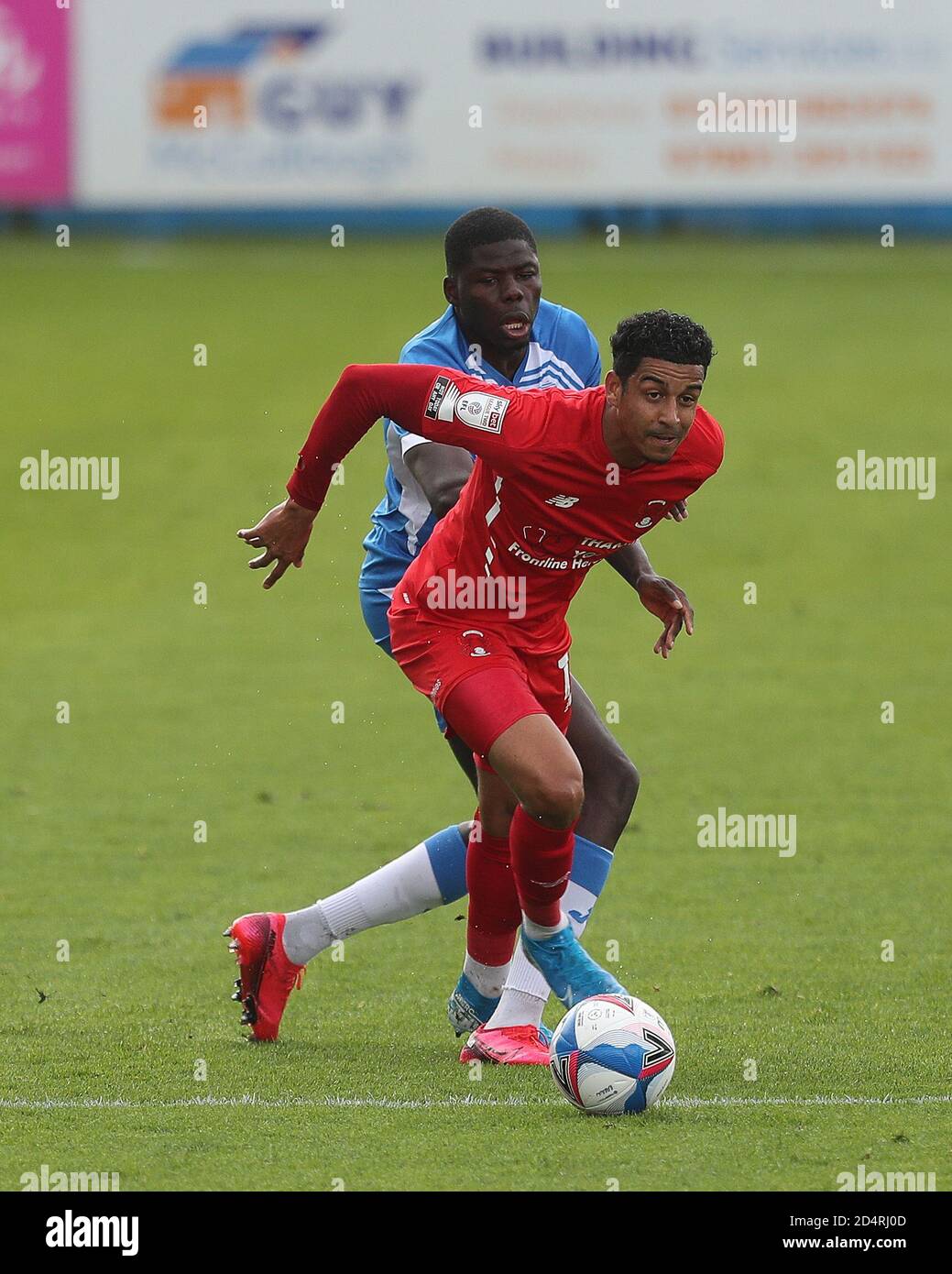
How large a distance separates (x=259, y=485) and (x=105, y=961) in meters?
13.0

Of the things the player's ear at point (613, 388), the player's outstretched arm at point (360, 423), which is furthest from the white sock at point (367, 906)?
the player's ear at point (613, 388)

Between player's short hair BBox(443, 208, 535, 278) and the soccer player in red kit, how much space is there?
0.75m

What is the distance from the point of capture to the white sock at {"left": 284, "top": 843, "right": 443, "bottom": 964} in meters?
6.43

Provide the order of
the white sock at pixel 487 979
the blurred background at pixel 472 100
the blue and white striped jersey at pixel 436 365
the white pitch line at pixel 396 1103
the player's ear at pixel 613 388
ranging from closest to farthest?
the white pitch line at pixel 396 1103, the player's ear at pixel 613 388, the white sock at pixel 487 979, the blue and white striped jersey at pixel 436 365, the blurred background at pixel 472 100

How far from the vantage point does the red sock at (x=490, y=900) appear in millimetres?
6094

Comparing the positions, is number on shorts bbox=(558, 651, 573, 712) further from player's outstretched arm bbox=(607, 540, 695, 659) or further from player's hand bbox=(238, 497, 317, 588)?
player's hand bbox=(238, 497, 317, 588)

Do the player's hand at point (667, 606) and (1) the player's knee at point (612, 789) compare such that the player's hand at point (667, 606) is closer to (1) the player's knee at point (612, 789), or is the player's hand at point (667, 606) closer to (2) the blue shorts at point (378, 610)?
(1) the player's knee at point (612, 789)

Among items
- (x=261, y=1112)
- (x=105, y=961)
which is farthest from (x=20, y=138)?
(x=261, y=1112)

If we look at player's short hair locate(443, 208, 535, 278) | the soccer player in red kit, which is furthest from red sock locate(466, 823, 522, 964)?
player's short hair locate(443, 208, 535, 278)

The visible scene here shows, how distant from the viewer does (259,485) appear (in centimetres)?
1994

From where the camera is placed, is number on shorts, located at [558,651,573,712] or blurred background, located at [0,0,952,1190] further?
blurred background, located at [0,0,952,1190]

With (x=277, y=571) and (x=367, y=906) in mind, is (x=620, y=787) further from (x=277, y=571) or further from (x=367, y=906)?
(x=277, y=571)

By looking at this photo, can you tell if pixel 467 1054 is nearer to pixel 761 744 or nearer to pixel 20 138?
pixel 761 744
